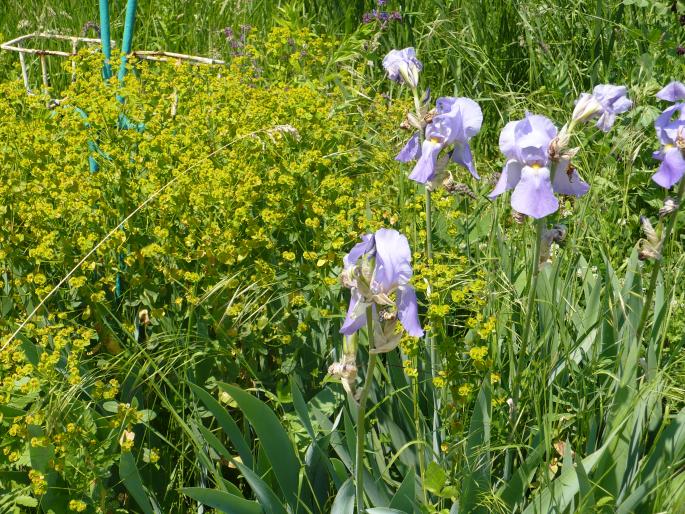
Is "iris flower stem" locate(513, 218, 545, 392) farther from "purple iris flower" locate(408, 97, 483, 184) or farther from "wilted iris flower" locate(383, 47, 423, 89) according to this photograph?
"wilted iris flower" locate(383, 47, 423, 89)

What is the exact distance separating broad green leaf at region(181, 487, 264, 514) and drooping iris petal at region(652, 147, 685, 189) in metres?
1.09

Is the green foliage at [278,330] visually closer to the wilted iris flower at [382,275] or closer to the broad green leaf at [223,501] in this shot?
the broad green leaf at [223,501]

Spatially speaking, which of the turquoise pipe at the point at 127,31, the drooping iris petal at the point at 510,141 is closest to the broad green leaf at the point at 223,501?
the drooping iris petal at the point at 510,141

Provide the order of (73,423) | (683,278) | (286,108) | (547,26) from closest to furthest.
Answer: (73,423) → (683,278) → (286,108) → (547,26)

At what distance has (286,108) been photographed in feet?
8.90

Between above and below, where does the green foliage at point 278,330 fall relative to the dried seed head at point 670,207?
below

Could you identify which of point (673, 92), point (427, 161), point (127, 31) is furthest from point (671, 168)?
point (127, 31)

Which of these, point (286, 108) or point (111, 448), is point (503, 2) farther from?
point (111, 448)

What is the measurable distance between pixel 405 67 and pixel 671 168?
0.63m

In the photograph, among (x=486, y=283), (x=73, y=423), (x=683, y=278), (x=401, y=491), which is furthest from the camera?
(x=683, y=278)

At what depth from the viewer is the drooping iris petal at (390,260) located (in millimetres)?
1360

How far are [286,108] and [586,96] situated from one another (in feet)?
4.01

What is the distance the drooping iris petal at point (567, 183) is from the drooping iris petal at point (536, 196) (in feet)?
0.20

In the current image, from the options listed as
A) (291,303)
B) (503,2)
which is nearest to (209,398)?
(291,303)
